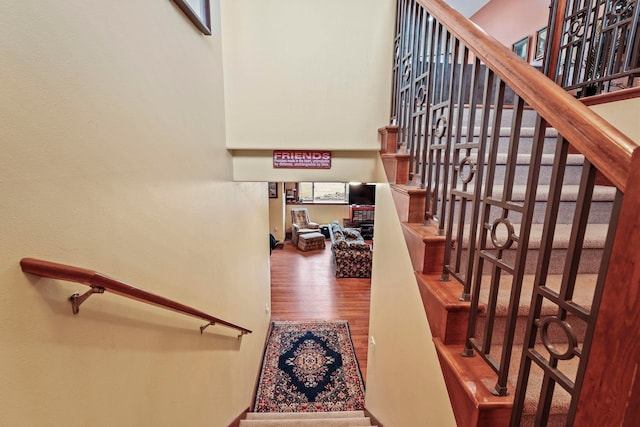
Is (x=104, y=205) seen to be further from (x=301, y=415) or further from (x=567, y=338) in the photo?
(x=301, y=415)

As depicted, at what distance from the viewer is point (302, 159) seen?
2305mm

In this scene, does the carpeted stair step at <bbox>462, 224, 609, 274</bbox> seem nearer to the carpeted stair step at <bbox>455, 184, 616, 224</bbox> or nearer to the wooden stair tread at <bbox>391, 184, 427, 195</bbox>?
the carpeted stair step at <bbox>455, 184, 616, 224</bbox>

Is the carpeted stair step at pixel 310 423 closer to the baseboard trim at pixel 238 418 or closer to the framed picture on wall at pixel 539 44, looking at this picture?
the baseboard trim at pixel 238 418

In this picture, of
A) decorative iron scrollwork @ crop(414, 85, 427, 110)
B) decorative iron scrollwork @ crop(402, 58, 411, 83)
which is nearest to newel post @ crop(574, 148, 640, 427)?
decorative iron scrollwork @ crop(414, 85, 427, 110)

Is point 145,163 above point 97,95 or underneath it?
underneath

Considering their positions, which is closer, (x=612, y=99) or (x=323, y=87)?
(x=612, y=99)

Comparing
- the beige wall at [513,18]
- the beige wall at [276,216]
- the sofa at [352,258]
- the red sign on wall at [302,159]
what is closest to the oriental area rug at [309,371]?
the sofa at [352,258]

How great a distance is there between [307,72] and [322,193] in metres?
8.75

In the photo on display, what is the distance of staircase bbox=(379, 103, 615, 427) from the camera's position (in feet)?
3.01

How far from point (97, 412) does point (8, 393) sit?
332mm

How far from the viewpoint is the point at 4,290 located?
0.57 meters

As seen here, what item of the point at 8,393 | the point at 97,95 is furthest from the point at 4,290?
the point at 97,95

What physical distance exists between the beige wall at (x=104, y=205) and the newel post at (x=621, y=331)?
1135mm

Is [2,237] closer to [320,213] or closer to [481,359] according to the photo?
[481,359]
